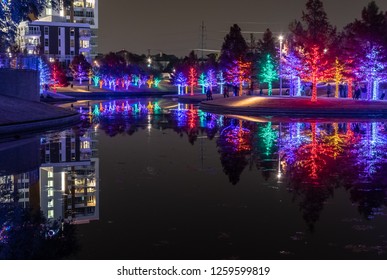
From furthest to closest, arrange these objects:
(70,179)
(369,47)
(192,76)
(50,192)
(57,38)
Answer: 1. (57,38)
2. (192,76)
3. (369,47)
4. (70,179)
5. (50,192)

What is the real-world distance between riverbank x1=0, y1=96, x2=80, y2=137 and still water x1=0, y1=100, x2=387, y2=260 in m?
3.59

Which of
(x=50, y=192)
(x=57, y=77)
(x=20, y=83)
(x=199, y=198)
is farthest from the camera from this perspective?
(x=57, y=77)

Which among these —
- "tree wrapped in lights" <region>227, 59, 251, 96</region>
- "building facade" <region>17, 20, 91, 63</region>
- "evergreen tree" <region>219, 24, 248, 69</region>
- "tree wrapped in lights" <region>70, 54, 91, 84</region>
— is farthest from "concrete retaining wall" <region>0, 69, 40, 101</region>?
"building facade" <region>17, 20, 91, 63</region>

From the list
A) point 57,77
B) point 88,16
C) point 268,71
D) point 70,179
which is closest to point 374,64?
point 268,71

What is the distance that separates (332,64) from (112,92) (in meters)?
62.8

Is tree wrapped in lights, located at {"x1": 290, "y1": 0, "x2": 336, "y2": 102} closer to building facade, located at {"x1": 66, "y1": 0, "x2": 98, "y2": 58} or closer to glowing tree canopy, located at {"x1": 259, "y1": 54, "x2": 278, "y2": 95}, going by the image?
glowing tree canopy, located at {"x1": 259, "y1": 54, "x2": 278, "y2": 95}

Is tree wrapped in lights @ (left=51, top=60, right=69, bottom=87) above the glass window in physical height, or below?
above

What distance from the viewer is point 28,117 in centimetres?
2775

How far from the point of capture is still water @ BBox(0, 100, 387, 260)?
7852mm

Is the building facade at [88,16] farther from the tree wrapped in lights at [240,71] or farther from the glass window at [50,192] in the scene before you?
the glass window at [50,192]

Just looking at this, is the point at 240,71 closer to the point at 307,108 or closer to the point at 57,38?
the point at 307,108

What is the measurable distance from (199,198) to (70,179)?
397 cm

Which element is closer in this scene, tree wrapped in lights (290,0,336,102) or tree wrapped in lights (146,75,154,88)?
tree wrapped in lights (290,0,336,102)

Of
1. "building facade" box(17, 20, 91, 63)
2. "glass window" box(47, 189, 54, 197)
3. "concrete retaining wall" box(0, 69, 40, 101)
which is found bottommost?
"glass window" box(47, 189, 54, 197)
